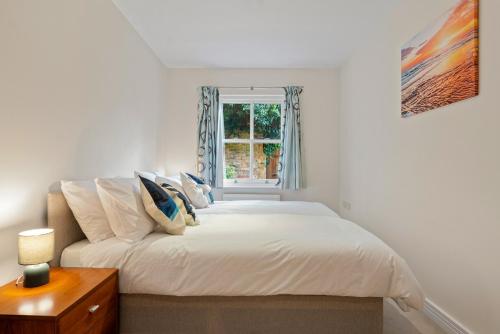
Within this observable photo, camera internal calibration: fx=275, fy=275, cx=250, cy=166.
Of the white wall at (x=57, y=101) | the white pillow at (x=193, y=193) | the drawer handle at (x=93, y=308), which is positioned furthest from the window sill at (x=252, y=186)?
the drawer handle at (x=93, y=308)

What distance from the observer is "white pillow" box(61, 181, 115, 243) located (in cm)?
168

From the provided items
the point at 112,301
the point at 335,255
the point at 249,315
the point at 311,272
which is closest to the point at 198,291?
the point at 249,315

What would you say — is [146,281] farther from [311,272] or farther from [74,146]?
[74,146]

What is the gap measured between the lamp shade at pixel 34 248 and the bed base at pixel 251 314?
1.60ft

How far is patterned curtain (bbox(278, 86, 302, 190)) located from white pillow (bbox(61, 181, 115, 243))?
2675 mm

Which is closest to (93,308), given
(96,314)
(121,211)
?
(96,314)

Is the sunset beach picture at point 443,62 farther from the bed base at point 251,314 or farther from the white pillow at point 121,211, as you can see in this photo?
the white pillow at point 121,211

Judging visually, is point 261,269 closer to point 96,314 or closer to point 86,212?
point 96,314

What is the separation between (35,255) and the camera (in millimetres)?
1246

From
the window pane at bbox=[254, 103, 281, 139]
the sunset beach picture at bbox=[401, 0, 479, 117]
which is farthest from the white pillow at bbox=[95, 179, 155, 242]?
the window pane at bbox=[254, 103, 281, 139]

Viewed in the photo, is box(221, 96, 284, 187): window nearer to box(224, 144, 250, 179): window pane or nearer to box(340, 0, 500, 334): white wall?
box(224, 144, 250, 179): window pane

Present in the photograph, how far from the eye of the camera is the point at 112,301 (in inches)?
56.9

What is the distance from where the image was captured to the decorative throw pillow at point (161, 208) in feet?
5.67

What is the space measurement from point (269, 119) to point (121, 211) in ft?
9.65
